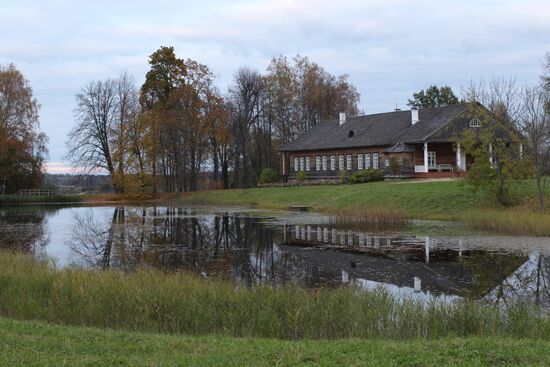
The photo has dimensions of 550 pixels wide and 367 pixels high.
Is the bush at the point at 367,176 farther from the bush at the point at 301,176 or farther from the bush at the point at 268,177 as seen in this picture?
the bush at the point at 268,177

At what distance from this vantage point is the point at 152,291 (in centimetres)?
1059

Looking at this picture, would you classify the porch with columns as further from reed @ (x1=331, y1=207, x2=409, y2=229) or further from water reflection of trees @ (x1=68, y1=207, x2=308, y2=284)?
water reflection of trees @ (x1=68, y1=207, x2=308, y2=284)

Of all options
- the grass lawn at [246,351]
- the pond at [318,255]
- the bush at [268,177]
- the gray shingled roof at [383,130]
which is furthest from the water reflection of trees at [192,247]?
the bush at [268,177]

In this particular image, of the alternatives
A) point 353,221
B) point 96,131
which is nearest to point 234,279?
point 353,221

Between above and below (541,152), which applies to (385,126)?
above

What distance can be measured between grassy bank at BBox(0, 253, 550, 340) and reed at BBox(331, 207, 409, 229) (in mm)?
16326

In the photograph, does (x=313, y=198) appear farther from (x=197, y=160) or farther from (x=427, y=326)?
(x=427, y=326)

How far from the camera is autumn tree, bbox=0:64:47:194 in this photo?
189ft

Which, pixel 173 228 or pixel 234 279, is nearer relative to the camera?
pixel 234 279

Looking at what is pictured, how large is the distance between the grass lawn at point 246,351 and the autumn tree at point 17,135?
177 ft

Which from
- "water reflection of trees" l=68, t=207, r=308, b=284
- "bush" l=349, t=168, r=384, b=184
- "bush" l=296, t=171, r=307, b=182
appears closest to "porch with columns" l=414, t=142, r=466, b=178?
"bush" l=349, t=168, r=384, b=184

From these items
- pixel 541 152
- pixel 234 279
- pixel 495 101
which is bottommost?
pixel 234 279

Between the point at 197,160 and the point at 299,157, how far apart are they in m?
10.3

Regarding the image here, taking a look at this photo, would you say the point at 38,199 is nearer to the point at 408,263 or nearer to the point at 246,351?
the point at 408,263
